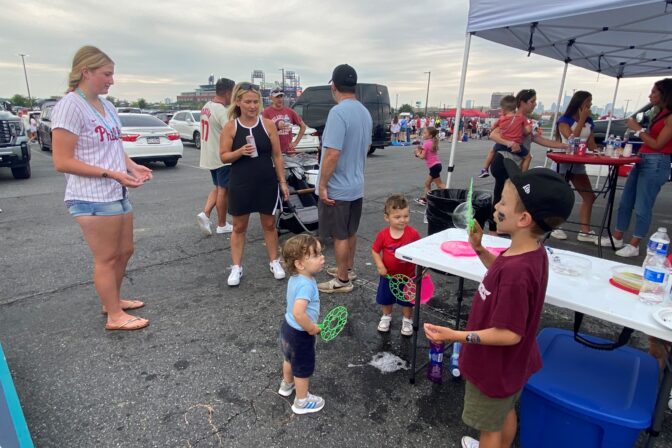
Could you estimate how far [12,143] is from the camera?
8.35 metres

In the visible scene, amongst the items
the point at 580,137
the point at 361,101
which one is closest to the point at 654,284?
the point at 580,137

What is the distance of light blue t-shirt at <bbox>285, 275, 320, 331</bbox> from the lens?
79.4 inches

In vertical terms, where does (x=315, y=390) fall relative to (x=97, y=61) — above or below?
below

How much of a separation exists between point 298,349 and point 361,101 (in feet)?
41.9

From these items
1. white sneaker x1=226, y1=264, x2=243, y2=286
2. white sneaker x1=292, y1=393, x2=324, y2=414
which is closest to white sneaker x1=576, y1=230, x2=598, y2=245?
white sneaker x1=226, y1=264, x2=243, y2=286

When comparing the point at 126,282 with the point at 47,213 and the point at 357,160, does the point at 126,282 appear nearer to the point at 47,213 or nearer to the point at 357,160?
the point at 357,160

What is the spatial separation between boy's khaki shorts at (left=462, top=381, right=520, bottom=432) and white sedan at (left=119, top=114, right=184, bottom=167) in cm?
1034

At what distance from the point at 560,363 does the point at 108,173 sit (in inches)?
115

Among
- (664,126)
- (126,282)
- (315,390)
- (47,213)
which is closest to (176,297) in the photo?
(126,282)

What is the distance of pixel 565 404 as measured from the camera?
172cm

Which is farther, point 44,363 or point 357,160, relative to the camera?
point 357,160

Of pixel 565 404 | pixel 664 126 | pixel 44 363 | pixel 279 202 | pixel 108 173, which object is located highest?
pixel 664 126

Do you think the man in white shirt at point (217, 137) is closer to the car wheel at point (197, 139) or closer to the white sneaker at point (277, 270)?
the white sneaker at point (277, 270)

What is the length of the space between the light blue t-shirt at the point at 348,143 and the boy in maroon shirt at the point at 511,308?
1738 mm
